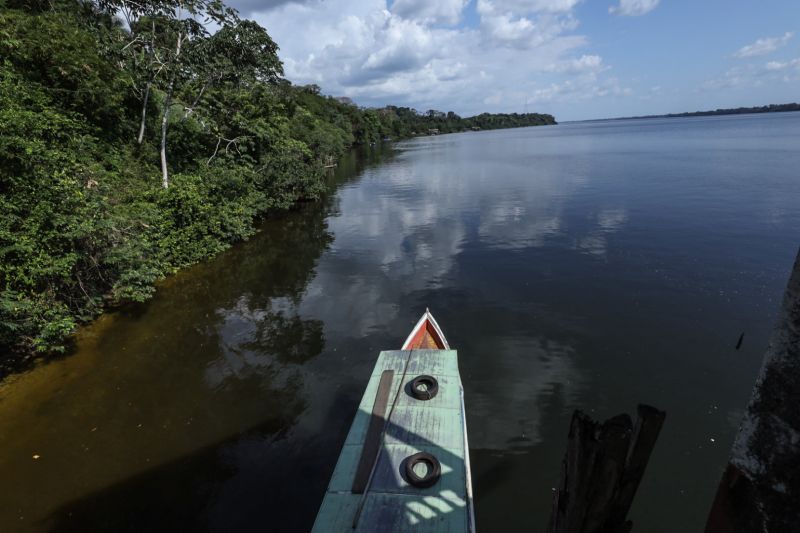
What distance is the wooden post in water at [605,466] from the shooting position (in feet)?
9.93

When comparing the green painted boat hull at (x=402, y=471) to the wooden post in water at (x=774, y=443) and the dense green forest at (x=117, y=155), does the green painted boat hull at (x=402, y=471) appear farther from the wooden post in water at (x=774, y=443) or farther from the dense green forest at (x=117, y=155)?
the dense green forest at (x=117, y=155)

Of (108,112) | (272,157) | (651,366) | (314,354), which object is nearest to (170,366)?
(314,354)

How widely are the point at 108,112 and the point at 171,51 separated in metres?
5.46

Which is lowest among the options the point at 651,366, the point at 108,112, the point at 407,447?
the point at 651,366

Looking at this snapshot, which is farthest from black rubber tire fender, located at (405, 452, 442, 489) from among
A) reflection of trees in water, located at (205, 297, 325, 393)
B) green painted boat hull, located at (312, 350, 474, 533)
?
reflection of trees in water, located at (205, 297, 325, 393)

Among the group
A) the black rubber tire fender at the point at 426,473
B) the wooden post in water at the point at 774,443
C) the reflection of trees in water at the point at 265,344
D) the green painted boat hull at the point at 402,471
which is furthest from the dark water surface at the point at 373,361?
the wooden post in water at the point at 774,443

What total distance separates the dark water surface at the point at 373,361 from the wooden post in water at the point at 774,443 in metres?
7.89

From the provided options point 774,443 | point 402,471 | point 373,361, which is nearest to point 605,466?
point 774,443

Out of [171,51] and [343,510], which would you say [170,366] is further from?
[171,51]

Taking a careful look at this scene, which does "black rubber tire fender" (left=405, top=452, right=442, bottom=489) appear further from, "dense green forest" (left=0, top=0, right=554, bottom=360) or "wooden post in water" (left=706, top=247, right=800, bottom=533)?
"dense green forest" (left=0, top=0, right=554, bottom=360)

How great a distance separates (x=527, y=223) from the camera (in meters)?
30.6

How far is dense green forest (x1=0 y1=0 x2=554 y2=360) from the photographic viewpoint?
13.6 meters

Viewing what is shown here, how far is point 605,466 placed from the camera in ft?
10.3

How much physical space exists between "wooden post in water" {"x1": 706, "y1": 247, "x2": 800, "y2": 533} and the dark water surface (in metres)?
7.89
